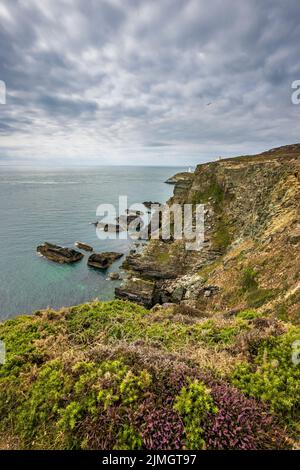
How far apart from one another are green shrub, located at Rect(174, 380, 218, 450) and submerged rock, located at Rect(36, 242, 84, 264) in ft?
152

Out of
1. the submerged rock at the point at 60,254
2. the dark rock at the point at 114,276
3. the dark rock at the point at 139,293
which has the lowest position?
the dark rock at the point at 114,276

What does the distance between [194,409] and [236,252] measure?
88.7 feet

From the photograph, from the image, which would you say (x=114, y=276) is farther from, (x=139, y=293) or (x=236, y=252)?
(x=236, y=252)

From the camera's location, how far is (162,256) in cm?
4384

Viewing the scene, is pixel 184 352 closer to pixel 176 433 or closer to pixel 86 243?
pixel 176 433

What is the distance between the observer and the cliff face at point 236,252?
19750 millimetres

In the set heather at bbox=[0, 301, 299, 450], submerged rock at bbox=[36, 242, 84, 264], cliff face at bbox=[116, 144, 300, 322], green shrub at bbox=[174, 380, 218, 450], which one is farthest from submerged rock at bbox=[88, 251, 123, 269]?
green shrub at bbox=[174, 380, 218, 450]

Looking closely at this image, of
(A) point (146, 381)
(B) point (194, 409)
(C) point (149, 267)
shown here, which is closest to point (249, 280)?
(A) point (146, 381)

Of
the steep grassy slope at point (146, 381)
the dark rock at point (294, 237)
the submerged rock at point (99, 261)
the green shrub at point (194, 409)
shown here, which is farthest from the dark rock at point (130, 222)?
the green shrub at point (194, 409)

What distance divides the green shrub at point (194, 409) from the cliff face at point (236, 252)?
33.6 feet

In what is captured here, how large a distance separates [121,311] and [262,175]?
36.8 metres

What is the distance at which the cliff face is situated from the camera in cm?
1975

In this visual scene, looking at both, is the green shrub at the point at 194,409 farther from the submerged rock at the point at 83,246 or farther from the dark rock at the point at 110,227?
the dark rock at the point at 110,227

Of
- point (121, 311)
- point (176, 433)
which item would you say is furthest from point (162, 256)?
point (176, 433)
